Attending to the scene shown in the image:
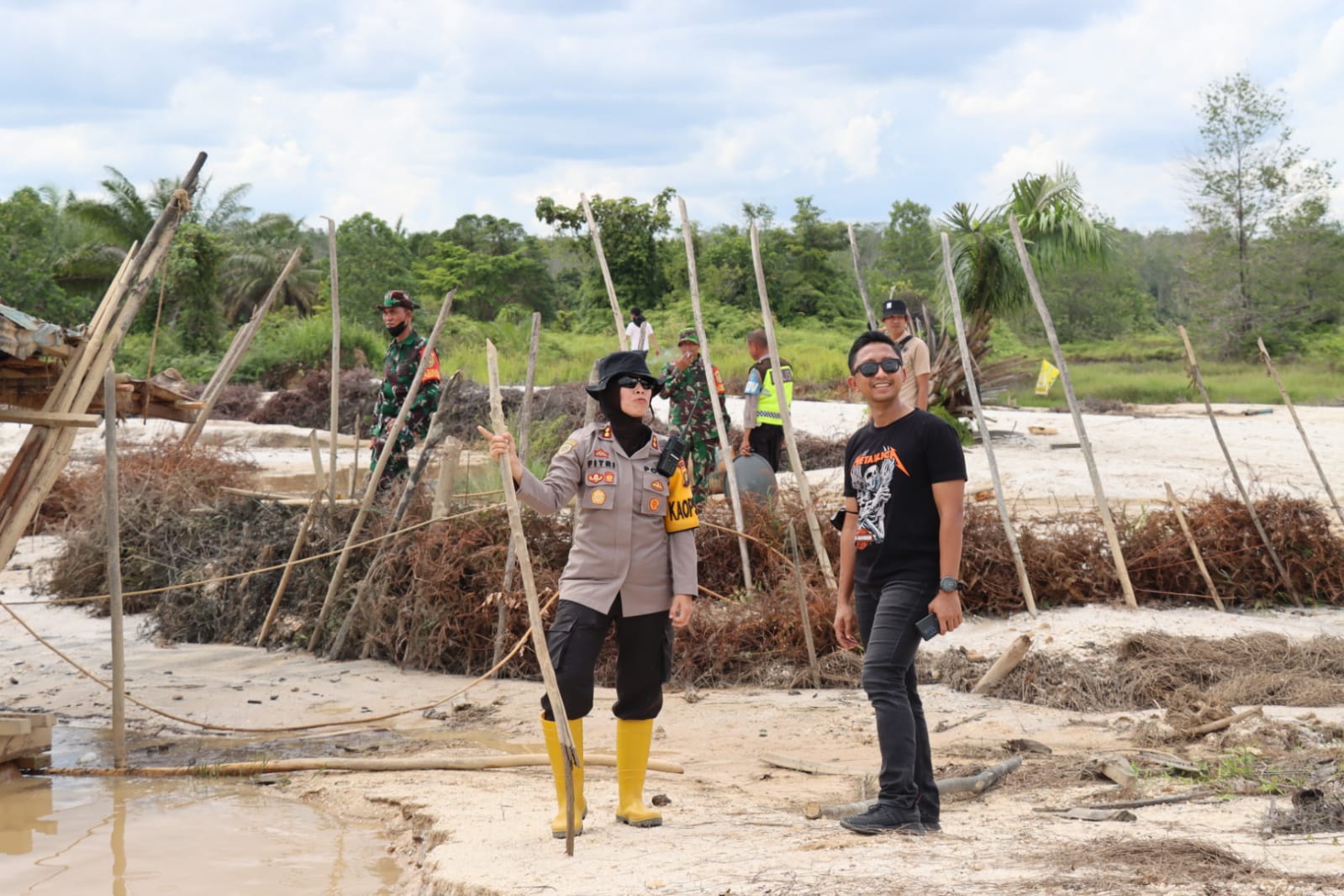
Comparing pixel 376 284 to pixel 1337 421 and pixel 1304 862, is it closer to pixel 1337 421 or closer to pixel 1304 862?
pixel 1337 421

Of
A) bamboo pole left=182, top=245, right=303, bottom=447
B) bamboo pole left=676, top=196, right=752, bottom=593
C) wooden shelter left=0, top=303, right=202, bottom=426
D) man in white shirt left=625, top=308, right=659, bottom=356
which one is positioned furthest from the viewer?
man in white shirt left=625, top=308, right=659, bottom=356

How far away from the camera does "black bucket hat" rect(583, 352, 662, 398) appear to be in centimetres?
428

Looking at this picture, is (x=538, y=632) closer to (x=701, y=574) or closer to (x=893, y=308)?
(x=893, y=308)

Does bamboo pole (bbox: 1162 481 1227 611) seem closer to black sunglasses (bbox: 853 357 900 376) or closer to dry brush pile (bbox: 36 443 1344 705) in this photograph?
dry brush pile (bbox: 36 443 1344 705)

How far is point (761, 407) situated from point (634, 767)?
5652 mm

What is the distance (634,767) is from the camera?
4324 millimetres

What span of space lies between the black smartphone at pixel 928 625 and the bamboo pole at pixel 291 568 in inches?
205

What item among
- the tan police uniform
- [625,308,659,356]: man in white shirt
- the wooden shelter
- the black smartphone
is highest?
[625,308,659,356]: man in white shirt

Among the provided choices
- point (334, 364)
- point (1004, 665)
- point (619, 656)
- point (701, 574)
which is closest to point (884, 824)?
point (619, 656)

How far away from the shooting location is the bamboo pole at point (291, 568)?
26.8 ft

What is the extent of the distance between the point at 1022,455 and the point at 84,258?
2381 centimetres

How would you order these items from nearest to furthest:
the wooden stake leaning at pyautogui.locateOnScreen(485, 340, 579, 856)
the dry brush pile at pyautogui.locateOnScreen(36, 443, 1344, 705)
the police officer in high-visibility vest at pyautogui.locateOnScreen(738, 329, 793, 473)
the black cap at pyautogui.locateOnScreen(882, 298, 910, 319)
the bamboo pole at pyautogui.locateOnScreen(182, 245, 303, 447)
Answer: the wooden stake leaning at pyautogui.locateOnScreen(485, 340, 579, 856), the black cap at pyautogui.locateOnScreen(882, 298, 910, 319), the dry brush pile at pyautogui.locateOnScreen(36, 443, 1344, 705), the police officer in high-visibility vest at pyautogui.locateOnScreen(738, 329, 793, 473), the bamboo pole at pyautogui.locateOnScreen(182, 245, 303, 447)

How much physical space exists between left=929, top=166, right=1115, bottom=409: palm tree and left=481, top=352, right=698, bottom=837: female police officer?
1010 cm

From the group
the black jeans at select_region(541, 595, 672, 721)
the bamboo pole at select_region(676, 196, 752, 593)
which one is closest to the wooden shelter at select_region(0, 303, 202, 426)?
the black jeans at select_region(541, 595, 672, 721)
